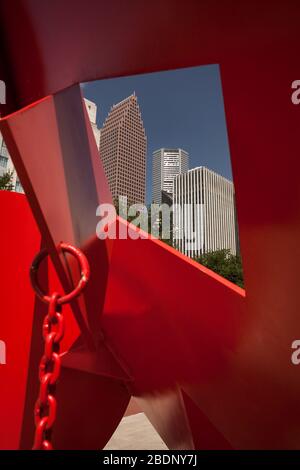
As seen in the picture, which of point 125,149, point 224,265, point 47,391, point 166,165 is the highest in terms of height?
point 125,149

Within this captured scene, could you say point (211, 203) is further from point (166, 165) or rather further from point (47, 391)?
point (47, 391)

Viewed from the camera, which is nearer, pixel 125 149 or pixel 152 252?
pixel 152 252

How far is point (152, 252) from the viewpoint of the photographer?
3057mm

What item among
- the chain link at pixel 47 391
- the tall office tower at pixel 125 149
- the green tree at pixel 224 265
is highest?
the tall office tower at pixel 125 149

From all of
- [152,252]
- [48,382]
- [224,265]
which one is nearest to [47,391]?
[48,382]

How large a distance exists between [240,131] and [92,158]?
1.26 metres

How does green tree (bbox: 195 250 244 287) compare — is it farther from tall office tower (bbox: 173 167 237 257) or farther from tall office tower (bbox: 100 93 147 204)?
tall office tower (bbox: 100 93 147 204)

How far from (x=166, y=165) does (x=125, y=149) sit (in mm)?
68347

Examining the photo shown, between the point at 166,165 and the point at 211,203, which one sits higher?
the point at 166,165

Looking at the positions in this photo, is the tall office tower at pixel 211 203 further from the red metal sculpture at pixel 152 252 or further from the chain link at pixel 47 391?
the chain link at pixel 47 391

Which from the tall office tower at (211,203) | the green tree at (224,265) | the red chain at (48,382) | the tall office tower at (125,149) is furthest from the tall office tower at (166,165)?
the red chain at (48,382)

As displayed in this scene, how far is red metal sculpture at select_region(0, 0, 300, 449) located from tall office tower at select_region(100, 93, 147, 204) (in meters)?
77.9

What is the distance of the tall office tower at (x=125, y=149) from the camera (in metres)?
91.3

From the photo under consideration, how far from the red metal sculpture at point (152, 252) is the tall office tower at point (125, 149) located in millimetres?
77854
